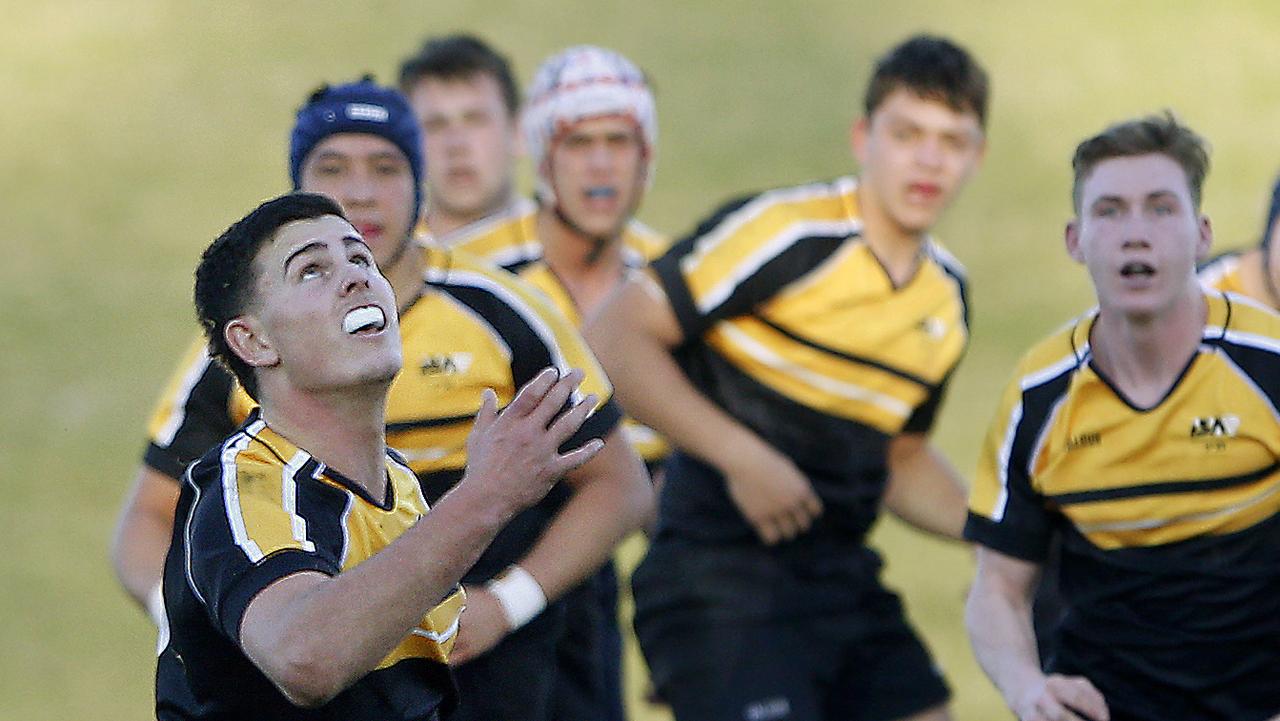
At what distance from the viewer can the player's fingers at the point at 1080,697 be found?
193 inches

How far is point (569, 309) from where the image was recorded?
295 inches

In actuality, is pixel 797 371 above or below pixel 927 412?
above

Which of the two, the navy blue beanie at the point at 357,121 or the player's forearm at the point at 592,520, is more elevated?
the navy blue beanie at the point at 357,121

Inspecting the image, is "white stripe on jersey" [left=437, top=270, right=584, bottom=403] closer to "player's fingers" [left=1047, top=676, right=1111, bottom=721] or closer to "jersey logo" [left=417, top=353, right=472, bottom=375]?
"jersey logo" [left=417, top=353, right=472, bottom=375]

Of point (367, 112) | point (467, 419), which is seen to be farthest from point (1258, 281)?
point (367, 112)

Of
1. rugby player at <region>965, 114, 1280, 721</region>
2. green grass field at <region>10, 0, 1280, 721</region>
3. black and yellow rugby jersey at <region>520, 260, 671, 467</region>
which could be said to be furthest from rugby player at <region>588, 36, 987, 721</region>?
green grass field at <region>10, 0, 1280, 721</region>

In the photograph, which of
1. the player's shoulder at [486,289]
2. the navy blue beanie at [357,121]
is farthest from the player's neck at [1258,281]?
the navy blue beanie at [357,121]

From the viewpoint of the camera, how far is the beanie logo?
580 cm

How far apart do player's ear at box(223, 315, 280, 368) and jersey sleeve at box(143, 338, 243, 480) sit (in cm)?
138

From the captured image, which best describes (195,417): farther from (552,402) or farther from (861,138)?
(861,138)

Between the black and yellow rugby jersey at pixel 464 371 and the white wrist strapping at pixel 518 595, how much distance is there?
182 mm

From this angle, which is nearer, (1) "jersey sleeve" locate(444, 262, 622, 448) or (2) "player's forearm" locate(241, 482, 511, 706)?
(2) "player's forearm" locate(241, 482, 511, 706)

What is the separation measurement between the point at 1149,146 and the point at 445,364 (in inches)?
68.0

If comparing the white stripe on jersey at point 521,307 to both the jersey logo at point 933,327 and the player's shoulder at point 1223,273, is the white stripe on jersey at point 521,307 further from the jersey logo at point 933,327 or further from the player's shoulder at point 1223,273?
the player's shoulder at point 1223,273
